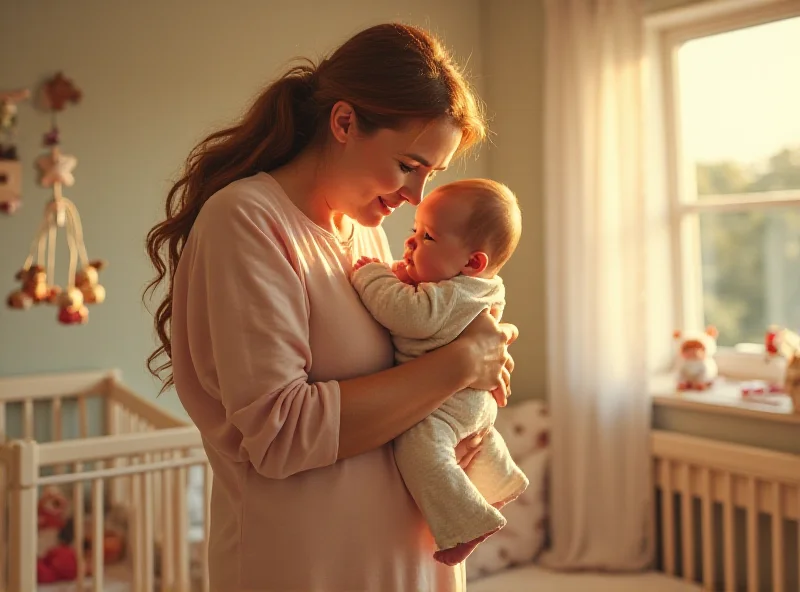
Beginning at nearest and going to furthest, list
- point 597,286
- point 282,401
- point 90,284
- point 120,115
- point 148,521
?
1. point 282,401
2. point 148,521
3. point 90,284
4. point 120,115
5. point 597,286

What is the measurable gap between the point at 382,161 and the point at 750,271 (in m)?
2.09

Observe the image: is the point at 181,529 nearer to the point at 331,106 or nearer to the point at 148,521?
the point at 148,521

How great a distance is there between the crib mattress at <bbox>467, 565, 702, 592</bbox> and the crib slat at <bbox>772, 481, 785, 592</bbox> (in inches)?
10.0

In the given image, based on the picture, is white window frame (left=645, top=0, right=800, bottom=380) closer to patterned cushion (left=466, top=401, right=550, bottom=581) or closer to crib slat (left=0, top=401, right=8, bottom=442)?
patterned cushion (left=466, top=401, right=550, bottom=581)

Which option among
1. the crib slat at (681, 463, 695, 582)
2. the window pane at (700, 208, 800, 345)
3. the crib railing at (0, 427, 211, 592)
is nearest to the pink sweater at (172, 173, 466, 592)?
the crib railing at (0, 427, 211, 592)

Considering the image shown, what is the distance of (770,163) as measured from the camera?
2.73 meters

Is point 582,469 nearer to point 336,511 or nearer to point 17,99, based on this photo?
point 336,511

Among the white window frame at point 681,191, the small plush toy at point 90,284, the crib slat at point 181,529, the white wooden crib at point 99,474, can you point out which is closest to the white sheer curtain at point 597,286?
the white window frame at point 681,191

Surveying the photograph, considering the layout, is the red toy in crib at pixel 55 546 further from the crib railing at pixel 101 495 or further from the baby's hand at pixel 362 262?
the baby's hand at pixel 362 262

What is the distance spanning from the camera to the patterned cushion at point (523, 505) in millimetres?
2826

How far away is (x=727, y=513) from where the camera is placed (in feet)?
8.43

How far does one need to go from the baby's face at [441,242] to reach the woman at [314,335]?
0.26ft

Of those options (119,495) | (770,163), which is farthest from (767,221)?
(119,495)

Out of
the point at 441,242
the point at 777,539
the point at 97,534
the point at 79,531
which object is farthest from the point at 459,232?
the point at 777,539
